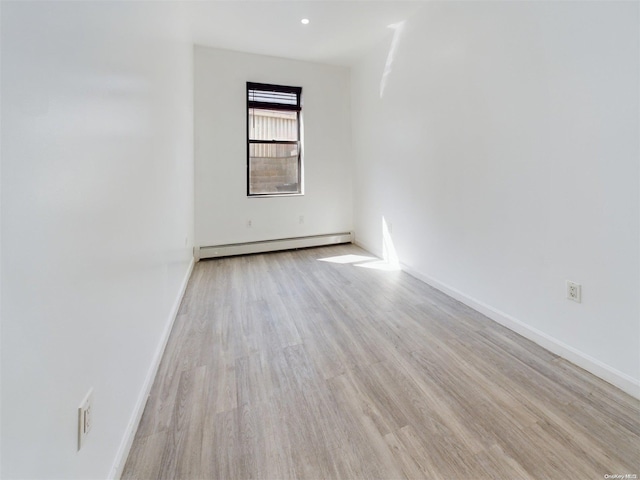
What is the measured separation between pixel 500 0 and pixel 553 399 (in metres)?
2.51

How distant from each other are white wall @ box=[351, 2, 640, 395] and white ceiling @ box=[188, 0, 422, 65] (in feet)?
1.34

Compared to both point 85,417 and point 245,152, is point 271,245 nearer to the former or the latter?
point 245,152

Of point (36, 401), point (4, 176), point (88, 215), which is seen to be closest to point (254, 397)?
point (36, 401)

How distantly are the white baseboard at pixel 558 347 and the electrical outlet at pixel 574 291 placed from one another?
292 millimetres

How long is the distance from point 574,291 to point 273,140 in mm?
3796

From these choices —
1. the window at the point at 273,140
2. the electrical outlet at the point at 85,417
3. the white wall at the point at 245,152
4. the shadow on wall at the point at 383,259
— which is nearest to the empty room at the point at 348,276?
the electrical outlet at the point at 85,417

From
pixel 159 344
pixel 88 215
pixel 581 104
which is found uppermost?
pixel 581 104

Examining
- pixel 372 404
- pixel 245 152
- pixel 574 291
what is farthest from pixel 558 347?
pixel 245 152

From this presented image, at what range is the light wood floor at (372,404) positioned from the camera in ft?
3.62

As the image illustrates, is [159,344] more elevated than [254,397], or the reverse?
[159,344]

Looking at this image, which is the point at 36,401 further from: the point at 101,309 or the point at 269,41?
the point at 269,41

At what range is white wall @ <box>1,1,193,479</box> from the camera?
1.88 feet

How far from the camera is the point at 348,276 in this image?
320 centimetres

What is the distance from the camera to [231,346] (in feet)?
6.21
